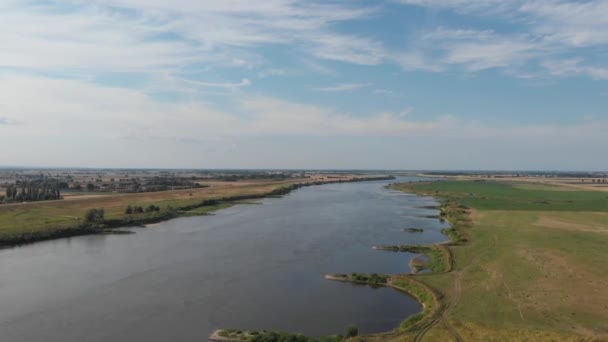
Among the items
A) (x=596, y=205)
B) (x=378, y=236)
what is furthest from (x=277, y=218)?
(x=596, y=205)

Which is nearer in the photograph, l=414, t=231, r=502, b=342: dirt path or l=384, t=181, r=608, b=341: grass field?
l=414, t=231, r=502, b=342: dirt path

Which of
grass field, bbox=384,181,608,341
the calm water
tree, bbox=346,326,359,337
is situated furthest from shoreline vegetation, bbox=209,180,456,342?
the calm water

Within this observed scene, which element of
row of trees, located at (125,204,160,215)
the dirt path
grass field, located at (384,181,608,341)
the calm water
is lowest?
the calm water

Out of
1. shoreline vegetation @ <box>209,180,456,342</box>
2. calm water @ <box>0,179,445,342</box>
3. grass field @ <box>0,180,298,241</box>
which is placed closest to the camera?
shoreline vegetation @ <box>209,180,456,342</box>

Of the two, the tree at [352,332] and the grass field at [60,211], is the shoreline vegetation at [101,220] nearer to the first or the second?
the grass field at [60,211]

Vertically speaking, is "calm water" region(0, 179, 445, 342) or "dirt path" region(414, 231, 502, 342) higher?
"dirt path" region(414, 231, 502, 342)

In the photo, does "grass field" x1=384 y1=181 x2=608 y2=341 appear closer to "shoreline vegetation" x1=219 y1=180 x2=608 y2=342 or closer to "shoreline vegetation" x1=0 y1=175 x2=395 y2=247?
"shoreline vegetation" x1=219 y1=180 x2=608 y2=342
